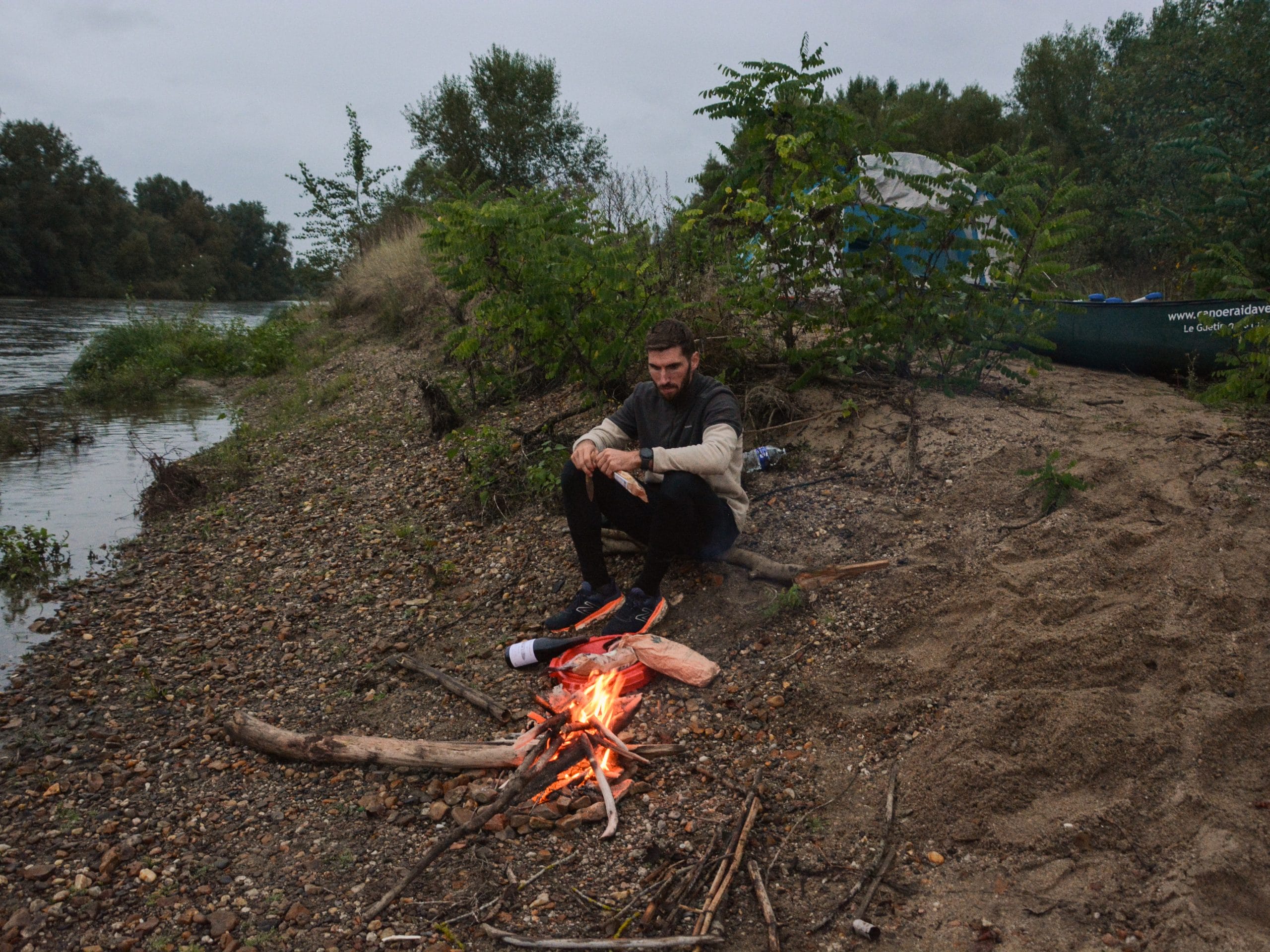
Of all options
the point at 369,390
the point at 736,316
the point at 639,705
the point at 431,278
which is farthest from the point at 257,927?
the point at 431,278

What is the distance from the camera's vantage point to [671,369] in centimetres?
431

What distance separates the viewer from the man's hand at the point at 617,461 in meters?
4.22

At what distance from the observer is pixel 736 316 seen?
6477 mm

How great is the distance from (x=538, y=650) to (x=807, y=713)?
4.52ft

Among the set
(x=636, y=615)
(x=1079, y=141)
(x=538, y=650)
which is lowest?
(x=538, y=650)

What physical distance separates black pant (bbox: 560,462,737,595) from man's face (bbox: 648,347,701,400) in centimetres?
48

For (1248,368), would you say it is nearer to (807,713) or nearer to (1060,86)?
Answer: (807,713)

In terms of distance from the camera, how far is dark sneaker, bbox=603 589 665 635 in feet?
13.9

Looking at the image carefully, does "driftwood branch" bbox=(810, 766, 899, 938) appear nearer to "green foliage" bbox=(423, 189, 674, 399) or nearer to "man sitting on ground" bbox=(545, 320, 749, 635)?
"man sitting on ground" bbox=(545, 320, 749, 635)

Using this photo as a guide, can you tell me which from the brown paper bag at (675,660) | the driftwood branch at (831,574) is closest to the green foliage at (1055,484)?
the driftwood branch at (831,574)

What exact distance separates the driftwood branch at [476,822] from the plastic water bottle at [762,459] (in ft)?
8.85

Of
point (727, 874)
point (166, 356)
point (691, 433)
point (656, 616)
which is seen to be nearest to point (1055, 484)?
point (691, 433)

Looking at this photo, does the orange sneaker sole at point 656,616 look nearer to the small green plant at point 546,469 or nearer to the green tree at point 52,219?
the small green plant at point 546,469

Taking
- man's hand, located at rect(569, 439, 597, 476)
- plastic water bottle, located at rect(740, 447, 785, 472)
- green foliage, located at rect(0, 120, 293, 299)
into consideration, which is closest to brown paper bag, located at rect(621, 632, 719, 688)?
man's hand, located at rect(569, 439, 597, 476)
